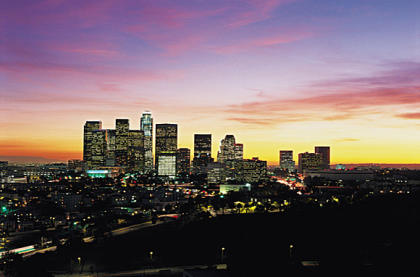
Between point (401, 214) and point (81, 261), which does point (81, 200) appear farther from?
point (401, 214)

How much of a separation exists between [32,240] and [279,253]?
35.5m

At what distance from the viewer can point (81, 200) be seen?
110m

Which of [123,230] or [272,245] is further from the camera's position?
[123,230]

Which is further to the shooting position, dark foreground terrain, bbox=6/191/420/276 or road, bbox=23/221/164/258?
road, bbox=23/221/164/258

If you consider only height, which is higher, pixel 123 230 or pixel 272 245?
pixel 123 230

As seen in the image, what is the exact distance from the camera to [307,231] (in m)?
71.2

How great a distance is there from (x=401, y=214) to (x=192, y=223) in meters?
37.2

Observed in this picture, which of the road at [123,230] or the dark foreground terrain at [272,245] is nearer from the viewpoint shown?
the dark foreground terrain at [272,245]

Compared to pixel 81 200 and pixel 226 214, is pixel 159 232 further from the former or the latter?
pixel 81 200

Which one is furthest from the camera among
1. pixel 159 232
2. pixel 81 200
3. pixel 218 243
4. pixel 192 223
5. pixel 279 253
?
pixel 81 200

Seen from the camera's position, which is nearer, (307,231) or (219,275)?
(219,275)

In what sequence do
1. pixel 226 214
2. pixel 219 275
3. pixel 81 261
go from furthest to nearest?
pixel 226 214 → pixel 81 261 → pixel 219 275

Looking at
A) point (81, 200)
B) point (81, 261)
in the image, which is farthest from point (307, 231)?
point (81, 200)

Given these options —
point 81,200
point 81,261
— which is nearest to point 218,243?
point 81,261
